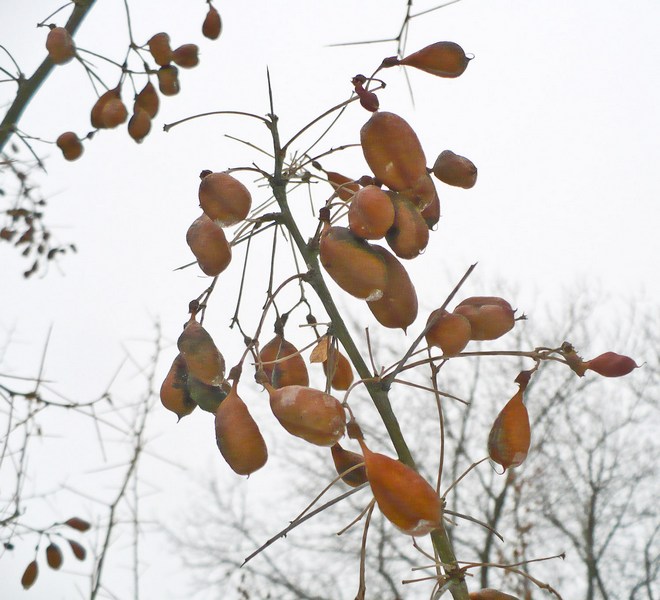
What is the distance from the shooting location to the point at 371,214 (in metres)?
0.76

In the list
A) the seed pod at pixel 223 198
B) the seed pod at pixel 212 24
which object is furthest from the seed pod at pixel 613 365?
the seed pod at pixel 212 24

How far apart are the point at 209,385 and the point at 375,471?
0.25 meters

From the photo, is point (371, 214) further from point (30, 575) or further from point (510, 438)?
point (30, 575)

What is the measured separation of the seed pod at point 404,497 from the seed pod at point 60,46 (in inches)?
52.7

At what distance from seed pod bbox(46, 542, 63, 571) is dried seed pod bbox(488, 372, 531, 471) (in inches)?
64.2

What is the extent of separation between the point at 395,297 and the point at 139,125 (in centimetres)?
115

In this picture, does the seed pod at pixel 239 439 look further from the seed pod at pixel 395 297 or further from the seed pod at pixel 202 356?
the seed pod at pixel 395 297

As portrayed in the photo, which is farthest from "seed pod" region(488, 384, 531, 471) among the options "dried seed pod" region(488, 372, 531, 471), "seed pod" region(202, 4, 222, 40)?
"seed pod" region(202, 4, 222, 40)

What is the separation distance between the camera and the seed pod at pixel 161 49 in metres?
1.78

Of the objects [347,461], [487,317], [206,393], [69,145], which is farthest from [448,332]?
[69,145]

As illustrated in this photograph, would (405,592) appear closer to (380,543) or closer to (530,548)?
(380,543)

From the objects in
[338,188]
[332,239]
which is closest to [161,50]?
[338,188]

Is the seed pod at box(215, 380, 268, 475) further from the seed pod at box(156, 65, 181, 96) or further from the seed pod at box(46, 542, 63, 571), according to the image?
the seed pod at box(46, 542, 63, 571)

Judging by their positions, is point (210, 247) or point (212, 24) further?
point (212, 24)
